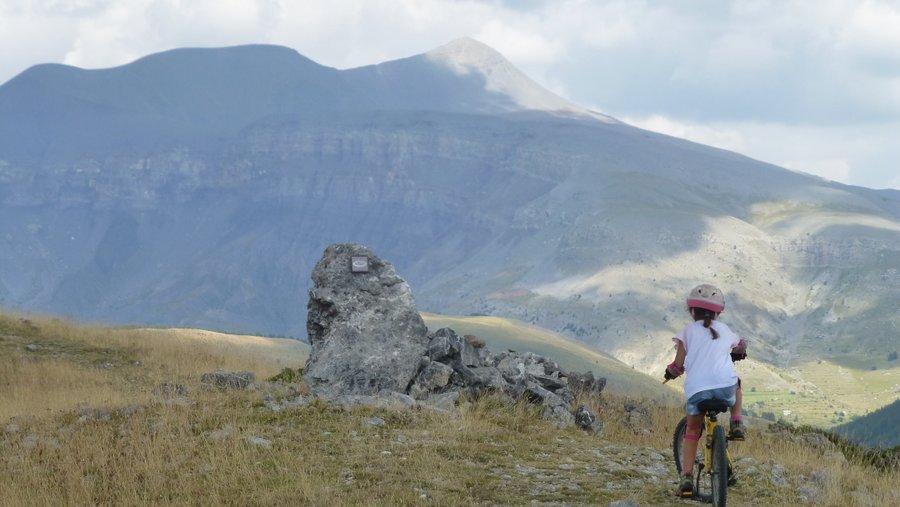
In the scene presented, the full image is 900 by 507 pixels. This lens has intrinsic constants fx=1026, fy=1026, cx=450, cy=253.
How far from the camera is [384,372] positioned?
20938mm

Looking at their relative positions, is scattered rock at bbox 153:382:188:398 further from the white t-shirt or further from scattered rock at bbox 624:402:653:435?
the white t-shirt

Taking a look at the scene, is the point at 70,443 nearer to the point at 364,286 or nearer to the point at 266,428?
the point at 266,428

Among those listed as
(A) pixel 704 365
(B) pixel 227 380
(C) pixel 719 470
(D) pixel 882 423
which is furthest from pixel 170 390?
(D) pixel 882 423

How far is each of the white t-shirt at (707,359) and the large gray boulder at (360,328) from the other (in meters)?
9.08

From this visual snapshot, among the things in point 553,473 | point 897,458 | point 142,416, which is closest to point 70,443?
point 142,416

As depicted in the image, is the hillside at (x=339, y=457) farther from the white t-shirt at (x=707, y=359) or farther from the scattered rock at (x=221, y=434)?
the white t-shirt at (x=707, y=359)

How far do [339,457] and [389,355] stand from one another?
23.4ft

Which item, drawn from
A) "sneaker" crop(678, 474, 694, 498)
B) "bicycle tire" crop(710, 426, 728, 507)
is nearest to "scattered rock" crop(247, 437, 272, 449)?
"sneaker" crop(678, 474, 694, 498)

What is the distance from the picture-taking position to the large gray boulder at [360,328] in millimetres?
21016

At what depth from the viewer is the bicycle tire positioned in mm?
11656

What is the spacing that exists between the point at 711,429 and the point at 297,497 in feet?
16.1

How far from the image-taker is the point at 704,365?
12109 millimetres

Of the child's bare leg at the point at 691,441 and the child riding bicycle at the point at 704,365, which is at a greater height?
the child riding bicycle at the point at 704,365

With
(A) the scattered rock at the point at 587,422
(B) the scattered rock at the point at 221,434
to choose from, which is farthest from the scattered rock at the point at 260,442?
(A) the scattered rock at the point at 587,422
